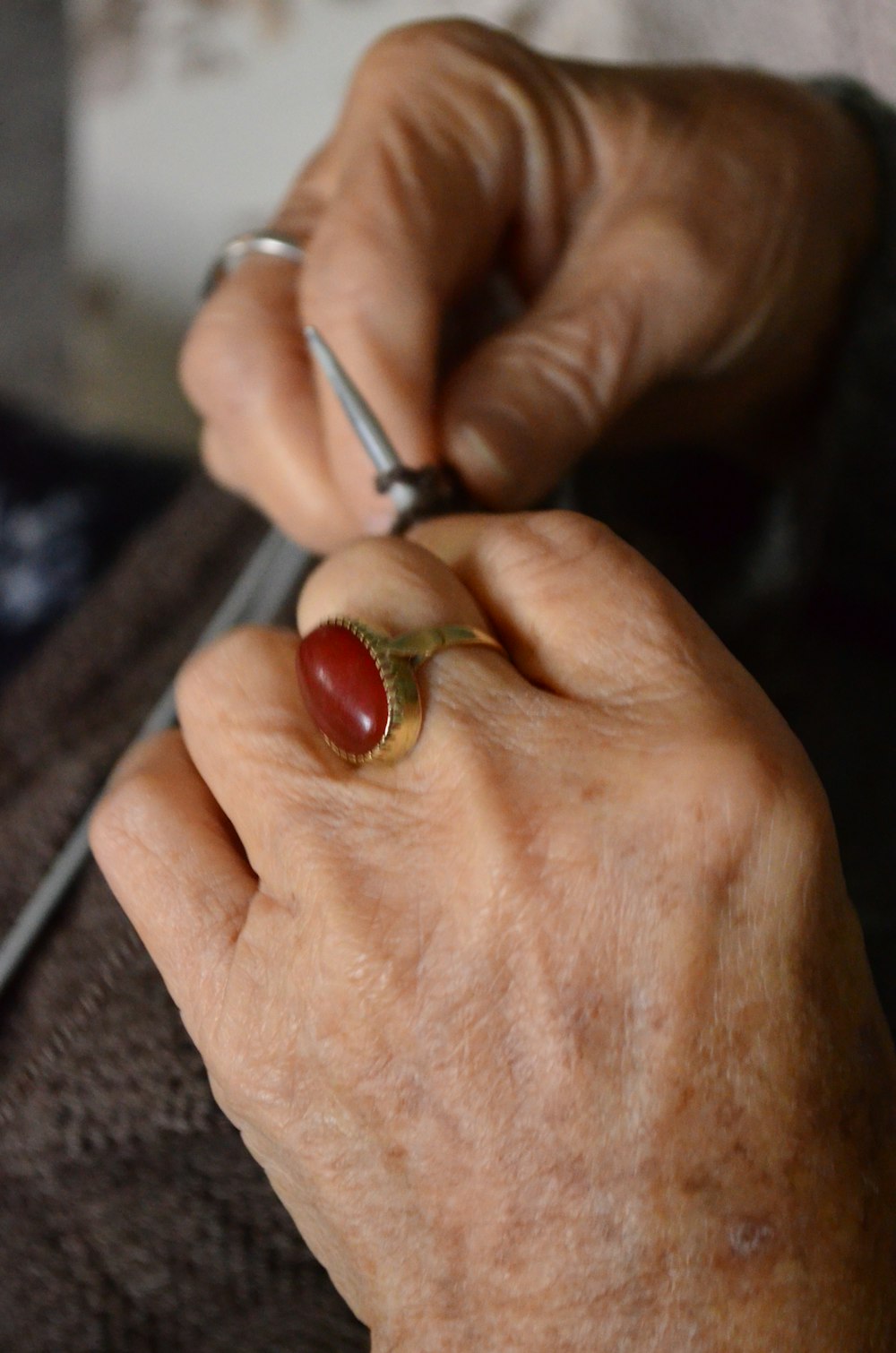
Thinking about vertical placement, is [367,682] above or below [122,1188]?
above

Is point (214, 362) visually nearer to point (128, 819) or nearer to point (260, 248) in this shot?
point (260, 248)

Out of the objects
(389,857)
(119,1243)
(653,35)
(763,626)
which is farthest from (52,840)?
(653,35)

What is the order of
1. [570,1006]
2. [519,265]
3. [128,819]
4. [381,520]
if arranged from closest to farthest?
1. [570,1006]
2. [128,819]
3. [381,520]
4. [519,265]

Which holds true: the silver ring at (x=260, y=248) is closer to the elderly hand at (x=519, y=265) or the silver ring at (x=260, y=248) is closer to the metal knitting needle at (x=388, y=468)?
the elderly hand at (x=519, y=265)

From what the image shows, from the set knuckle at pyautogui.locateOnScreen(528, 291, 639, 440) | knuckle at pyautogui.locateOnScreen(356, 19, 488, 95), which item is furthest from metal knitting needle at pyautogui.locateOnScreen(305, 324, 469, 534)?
knuckle at pyautogui.locateOnScreen(356, 19, 488, 95)

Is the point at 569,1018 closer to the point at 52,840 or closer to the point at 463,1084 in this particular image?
the point at 463,1084

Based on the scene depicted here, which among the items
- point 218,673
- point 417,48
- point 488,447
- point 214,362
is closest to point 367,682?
point 218,673

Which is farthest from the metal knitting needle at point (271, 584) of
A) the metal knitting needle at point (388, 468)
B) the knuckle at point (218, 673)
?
the knuckle at point (218, 673)

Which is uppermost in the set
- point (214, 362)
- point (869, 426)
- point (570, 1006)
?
point (214, 362)

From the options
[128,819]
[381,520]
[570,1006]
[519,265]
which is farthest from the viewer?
[519,265]
